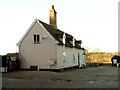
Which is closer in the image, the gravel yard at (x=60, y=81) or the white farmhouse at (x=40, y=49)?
the gravel yard at (x=60, y=81)

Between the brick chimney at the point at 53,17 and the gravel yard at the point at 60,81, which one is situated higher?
the brick chimney at the point at 53,17

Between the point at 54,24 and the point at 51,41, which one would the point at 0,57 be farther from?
the point at 54,24

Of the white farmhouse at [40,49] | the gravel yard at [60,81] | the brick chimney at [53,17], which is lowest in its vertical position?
the gravel yard at [60,81]

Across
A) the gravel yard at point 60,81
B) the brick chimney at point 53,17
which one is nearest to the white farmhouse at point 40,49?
the brick chimney at point 53,17

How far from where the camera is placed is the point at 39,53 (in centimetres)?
3931

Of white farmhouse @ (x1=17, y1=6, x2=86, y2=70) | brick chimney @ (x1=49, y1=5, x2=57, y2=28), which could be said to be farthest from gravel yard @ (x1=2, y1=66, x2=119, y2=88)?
brick chimney @ (x1=49, y1=5, x2=57, y2=28)

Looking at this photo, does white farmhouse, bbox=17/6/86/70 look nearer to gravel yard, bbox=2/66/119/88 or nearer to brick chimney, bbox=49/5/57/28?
brick chimney, bbox=49/5/57/28

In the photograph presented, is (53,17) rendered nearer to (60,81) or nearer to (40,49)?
(40,49)

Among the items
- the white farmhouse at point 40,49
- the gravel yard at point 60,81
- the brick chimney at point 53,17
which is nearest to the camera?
the gravel yard at point 60,81

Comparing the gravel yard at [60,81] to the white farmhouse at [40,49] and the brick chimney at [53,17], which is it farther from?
the brick chimney at [53,17]

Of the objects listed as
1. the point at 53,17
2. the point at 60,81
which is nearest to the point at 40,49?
the point at 53,17

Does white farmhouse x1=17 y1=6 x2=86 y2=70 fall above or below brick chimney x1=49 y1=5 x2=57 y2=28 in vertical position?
below

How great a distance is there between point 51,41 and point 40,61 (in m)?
3.01

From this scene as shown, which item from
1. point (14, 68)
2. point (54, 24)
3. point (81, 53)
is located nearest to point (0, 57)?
point (14, 68)
